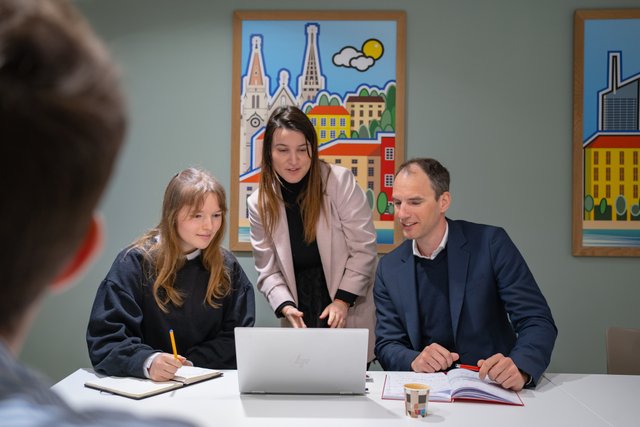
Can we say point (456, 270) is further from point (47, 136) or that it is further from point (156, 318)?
point (47, 136)

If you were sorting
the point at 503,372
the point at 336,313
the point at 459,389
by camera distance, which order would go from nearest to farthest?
the point at 459,389 < the point at 503,372 < the point at 336,313

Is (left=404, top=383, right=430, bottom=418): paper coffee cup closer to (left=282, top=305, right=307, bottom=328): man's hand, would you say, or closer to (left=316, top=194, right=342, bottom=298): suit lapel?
A: (left=282, top=305, right=307, bottom=328): man's hand

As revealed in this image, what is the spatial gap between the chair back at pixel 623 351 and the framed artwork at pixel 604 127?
0.96 meters

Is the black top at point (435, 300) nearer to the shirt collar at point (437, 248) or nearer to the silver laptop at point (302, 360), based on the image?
the shirt collar at point (437, 248)

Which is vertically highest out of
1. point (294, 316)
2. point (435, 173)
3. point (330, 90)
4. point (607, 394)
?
point (330, 90)

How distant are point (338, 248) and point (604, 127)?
159 centimetres

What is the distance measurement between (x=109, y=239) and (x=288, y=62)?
4.31ft

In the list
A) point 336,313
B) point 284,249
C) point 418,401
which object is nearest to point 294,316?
point 336,313

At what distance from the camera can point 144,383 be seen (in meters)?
1.87

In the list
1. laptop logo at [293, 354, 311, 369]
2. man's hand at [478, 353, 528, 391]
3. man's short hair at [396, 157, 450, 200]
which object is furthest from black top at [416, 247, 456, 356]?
laptop logo at [293, 354, 311, 369]

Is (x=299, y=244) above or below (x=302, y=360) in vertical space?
above

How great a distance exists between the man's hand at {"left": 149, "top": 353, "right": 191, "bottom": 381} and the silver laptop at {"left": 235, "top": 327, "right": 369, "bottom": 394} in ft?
Result: 0.77

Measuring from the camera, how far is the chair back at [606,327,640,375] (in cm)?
239

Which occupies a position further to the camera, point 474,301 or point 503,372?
point 474,301
